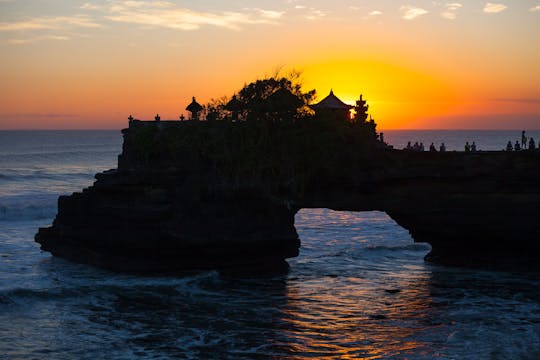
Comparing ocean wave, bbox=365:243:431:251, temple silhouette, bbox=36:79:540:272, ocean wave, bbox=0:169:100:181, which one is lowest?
ocean wave, bbox=365:243:431:251

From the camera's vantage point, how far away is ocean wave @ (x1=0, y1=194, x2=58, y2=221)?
47594 millimetres

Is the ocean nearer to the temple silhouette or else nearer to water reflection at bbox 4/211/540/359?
water reflection at bbox 4/211/540/359

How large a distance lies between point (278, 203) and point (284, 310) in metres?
6.37

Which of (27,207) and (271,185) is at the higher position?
(271,185)

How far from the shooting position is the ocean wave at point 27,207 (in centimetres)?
4759

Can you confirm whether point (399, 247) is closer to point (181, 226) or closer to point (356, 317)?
point (181, 226)

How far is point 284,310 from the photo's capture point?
22812 millimetres

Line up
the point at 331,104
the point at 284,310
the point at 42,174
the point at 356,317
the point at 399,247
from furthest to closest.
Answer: the point at 42,174 → the point at 399,247 → the point at 331,104 → the point at 284,310 → the point at 356,317

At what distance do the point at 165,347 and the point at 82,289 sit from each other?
8085 millimetres

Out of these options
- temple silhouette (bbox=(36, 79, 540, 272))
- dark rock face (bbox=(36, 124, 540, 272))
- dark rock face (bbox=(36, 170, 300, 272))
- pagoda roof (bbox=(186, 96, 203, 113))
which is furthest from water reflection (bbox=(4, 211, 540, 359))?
pagoda roof (bbox=(186, 96, 203, 113))

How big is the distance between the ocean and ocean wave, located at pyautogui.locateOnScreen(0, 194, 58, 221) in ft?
41.8

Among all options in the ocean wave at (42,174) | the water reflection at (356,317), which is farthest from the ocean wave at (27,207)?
the water reflection at (356,317)

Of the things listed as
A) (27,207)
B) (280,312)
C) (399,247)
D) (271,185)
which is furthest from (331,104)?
(27,207)

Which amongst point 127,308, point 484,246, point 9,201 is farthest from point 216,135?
→ point 9,201
